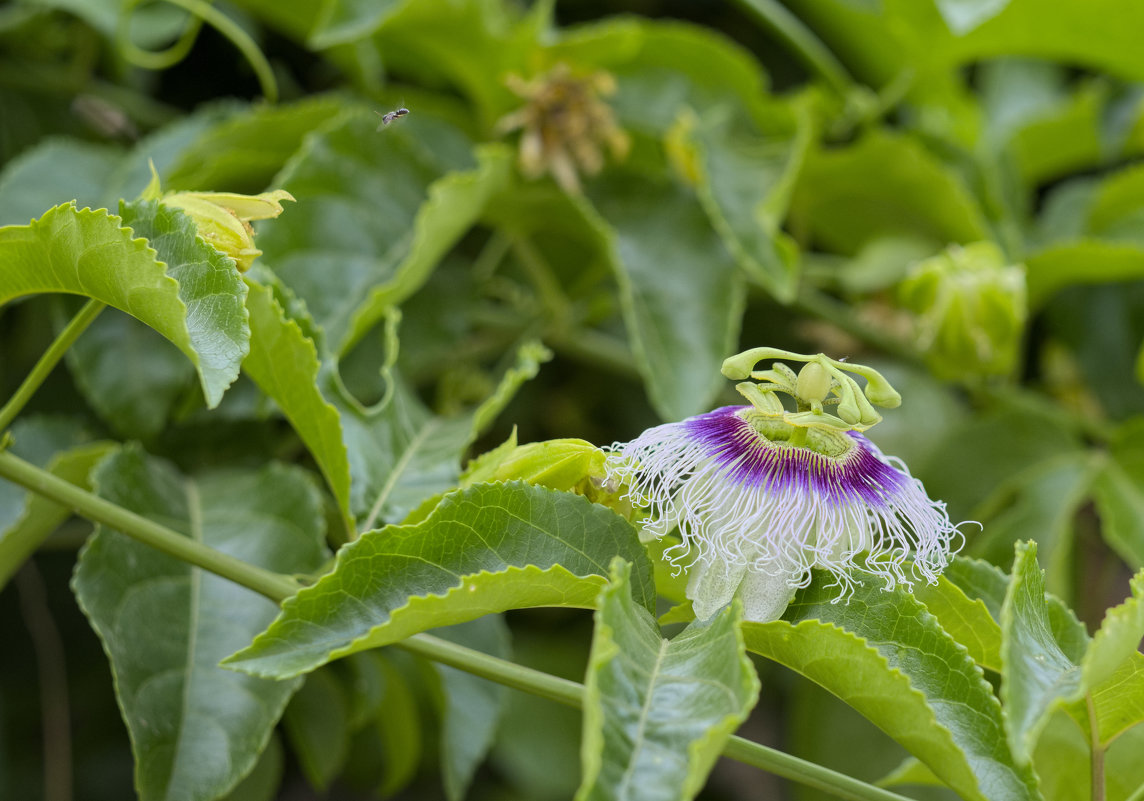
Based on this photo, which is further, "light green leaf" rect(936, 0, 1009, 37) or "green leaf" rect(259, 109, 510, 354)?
"light green leaf" rect(936, 0, 1009, 37)

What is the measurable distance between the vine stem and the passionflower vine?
5 cm

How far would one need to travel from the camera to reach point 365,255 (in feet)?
2.07

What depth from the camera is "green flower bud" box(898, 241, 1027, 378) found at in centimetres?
71

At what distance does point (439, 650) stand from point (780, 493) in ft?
0.47

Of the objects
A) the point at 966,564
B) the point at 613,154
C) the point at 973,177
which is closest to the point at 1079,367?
the point at 973,177

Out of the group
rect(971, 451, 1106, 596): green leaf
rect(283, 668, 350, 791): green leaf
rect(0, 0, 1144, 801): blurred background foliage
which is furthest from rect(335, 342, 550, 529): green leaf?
rect(971, 451, 1106, 596): green leaf

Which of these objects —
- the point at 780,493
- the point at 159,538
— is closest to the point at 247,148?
the point at 159,538

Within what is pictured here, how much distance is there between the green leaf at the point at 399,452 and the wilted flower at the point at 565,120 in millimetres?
257

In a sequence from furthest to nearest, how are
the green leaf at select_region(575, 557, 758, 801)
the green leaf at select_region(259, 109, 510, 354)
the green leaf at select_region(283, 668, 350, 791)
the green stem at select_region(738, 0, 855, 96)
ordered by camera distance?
1. the green stem at select_region(738, 0, 855, 96)
2. the green leaf at select_region(283, 668, 350, 791)
3. the green leaf at select_region(259, 109, 510, 354)
4. the green leaf at select_region(575, 557, 758, 801)

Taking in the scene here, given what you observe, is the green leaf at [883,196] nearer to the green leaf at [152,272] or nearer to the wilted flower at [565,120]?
the wilted flower at [565,120]

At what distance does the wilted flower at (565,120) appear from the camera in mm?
725

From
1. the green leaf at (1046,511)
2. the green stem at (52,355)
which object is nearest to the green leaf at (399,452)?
the green stem at (52,355)

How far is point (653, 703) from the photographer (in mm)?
323

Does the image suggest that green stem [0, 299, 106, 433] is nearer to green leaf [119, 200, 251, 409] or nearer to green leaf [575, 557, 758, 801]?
green leaf [119, 200, 251, 409]
